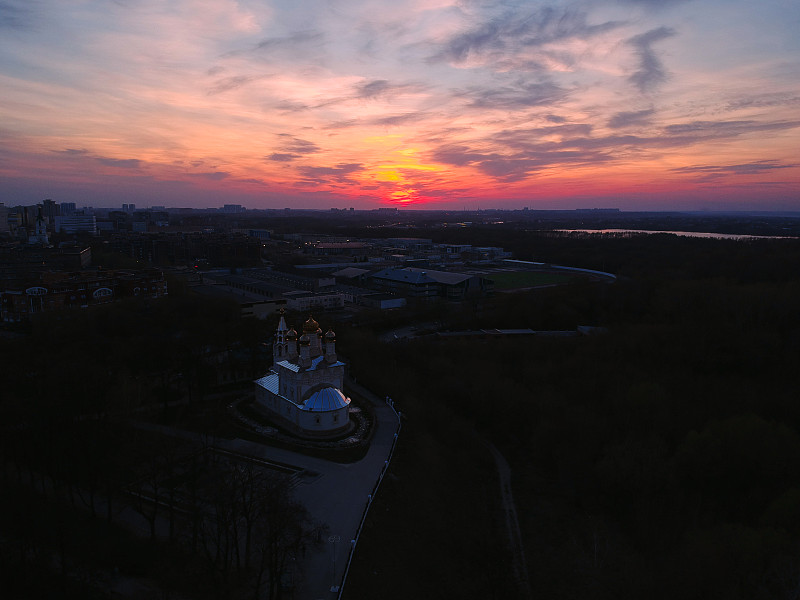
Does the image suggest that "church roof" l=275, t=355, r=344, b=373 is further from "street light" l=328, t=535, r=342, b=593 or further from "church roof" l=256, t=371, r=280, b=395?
"street light" l=328, t=535, r=342, b=593

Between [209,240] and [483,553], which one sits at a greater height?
[209,240]

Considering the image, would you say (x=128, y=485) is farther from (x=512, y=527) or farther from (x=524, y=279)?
(x=524, y=279)

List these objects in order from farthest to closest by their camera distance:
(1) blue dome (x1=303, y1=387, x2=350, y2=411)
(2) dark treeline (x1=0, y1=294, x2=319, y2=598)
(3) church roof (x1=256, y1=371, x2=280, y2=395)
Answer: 1. (3) church roof (x1=256, y1=371, x2=280, y2=395)
2. (1) blue dome (x1=303, y1=387, x2=350, y2=411)
3. (2) dark treeline (x1=0, y1=294, x2=319, y2=598)

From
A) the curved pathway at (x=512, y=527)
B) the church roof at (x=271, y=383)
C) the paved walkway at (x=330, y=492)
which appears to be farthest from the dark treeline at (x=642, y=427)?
the church roof at (x=271, y=383)

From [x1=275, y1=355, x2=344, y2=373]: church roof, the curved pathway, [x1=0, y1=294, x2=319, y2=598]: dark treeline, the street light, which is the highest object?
[x1=275, y1=355, x2=344, y2=373]: church roof

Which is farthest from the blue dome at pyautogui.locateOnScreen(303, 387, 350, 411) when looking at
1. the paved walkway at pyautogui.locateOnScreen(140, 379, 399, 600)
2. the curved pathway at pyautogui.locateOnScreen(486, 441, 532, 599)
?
the curved pathway at pyautogui.locateOnScreen(486, 441, 532, 599)

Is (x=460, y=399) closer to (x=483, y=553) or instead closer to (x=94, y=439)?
(x=483, y=553)

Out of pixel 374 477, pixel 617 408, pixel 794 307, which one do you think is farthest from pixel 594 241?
pixel 374 477
